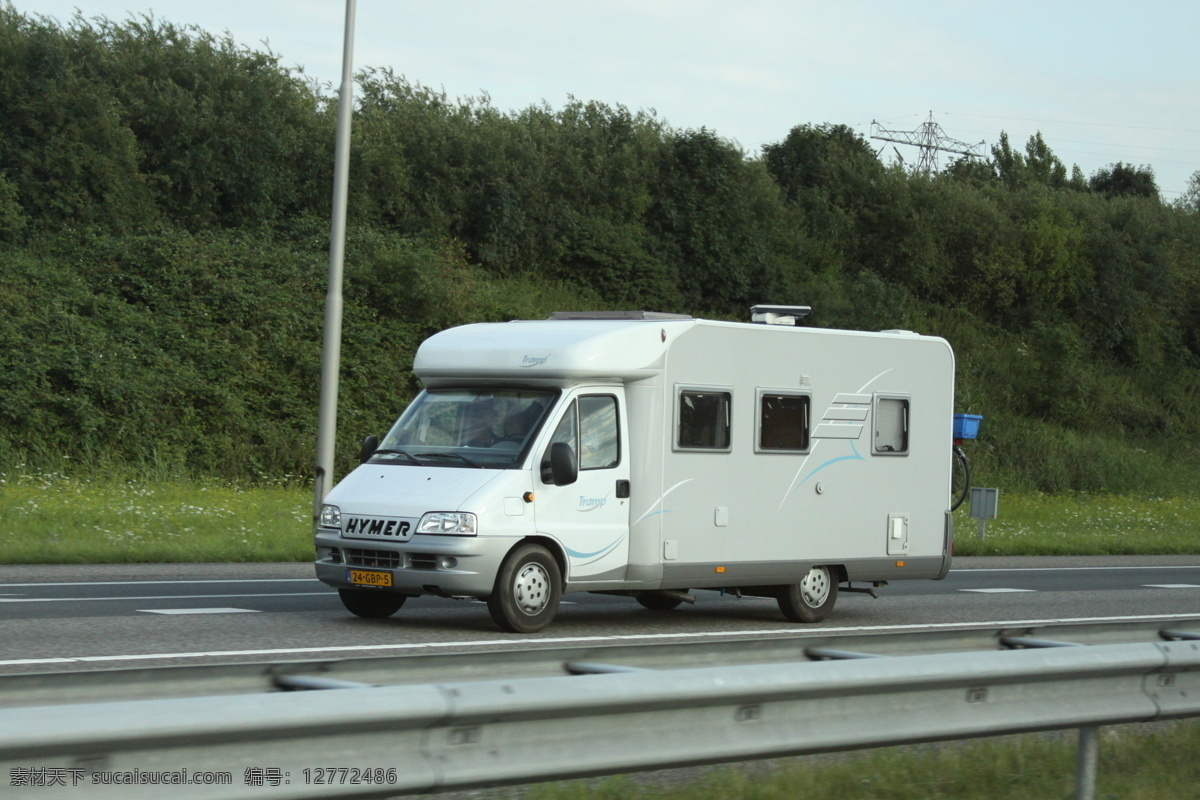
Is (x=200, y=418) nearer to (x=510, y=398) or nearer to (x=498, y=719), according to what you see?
(x=510, y=398)

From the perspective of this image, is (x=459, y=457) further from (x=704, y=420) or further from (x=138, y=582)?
(x=138, y=582)

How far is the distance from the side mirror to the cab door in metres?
0.09

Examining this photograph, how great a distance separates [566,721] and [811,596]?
9.69 meters

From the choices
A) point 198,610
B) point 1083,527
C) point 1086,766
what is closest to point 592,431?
point 198,610

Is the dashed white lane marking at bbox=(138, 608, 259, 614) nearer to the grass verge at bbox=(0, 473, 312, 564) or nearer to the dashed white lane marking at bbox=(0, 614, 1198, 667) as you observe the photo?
the dashed white lane marking at bbox=(0, 614, 1198, 667)

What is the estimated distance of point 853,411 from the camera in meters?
14.1

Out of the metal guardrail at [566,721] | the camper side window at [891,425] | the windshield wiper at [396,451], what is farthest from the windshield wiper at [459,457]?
the metal guardrail at [566,721]

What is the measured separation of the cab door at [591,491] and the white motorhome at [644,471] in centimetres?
2

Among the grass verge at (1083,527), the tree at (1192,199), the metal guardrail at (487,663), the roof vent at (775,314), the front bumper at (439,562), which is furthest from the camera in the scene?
the tree at (1192,199)

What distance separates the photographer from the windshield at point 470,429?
39.6ft

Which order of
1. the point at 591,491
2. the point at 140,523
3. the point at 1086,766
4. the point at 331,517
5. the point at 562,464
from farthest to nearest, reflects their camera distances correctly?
the point at 140,523 → the point at 591,491 → the point at 331,517 → the point at 562,464 → the point at 1086,766

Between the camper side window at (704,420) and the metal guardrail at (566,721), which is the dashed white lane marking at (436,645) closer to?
the camper side window at (704,420)

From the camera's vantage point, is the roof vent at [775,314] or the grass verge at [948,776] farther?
the roof vent at [775,314]

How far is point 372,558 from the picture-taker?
11.7 meters
